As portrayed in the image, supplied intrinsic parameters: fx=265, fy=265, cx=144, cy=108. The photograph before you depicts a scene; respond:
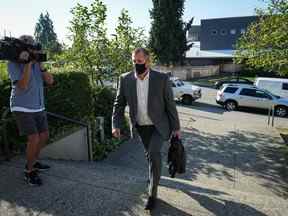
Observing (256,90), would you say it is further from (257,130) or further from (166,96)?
(166,96)

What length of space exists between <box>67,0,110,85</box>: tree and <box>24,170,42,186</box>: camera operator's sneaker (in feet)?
21.6

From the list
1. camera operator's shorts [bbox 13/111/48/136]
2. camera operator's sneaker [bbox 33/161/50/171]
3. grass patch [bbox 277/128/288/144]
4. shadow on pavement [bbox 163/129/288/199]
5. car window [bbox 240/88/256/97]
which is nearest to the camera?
camera operator's shorts [bbox 13/111/48/136]

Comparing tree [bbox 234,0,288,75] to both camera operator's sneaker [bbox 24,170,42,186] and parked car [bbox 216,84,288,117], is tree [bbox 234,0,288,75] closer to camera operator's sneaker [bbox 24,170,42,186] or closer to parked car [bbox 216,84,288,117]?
parked car [bbox 216,84,288,117]

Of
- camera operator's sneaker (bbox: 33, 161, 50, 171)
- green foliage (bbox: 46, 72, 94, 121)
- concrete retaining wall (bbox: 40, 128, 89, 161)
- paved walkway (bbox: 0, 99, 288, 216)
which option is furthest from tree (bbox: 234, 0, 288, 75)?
camera operator's sneaker (bbox: 33, 161, 50, 171)

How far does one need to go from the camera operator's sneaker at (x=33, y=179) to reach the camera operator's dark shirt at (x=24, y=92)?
79 centimetres

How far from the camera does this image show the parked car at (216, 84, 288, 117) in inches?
573

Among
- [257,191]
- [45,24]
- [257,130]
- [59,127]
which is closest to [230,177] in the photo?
[257,191]

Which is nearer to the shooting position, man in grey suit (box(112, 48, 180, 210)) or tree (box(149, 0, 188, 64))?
man in grey suit (box(112, 48, 180, 210))

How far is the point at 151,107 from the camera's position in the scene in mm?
2857

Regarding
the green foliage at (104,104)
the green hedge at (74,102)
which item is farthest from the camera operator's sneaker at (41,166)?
the green foliage at (104,104)

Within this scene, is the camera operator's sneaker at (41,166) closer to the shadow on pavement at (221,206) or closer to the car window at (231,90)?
the shadow on pavement at (221,206)

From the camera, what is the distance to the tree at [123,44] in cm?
980

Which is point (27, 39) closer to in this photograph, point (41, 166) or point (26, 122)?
point (26, 122)

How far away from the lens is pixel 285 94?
1669 centimetres
